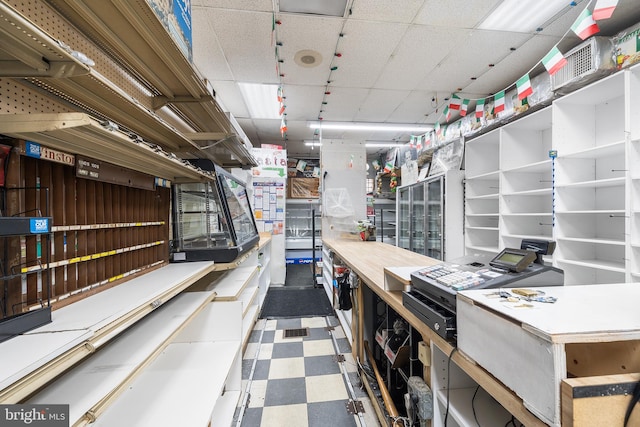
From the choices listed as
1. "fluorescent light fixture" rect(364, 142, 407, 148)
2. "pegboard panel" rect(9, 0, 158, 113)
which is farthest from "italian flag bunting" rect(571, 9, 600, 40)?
"fluorescent light fixture" rect(364, 142, 407, 148)

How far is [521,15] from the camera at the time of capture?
2570mm

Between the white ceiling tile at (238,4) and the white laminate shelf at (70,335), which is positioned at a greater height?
the white ceiling tile at (238,4)

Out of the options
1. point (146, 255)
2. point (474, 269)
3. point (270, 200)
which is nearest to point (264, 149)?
point (270, 200)

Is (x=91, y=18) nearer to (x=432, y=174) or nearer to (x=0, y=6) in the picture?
(x=0, y=6)

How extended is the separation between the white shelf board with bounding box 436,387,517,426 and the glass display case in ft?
4.86

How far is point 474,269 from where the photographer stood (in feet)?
3.51

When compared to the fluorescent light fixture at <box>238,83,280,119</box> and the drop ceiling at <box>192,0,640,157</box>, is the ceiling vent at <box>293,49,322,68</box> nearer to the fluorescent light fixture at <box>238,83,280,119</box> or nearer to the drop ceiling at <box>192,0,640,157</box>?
the drop ceiling at <box>192,0,640,157</box>

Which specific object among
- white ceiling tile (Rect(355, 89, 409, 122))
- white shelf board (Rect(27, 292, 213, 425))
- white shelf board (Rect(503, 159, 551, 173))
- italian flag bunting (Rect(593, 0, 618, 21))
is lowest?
white shelf board (Rect(27, 292, 213, 425))

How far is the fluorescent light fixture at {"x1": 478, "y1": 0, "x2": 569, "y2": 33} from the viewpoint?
7.96 feet

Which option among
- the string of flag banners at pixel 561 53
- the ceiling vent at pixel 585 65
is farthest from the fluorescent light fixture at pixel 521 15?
the ceiling vent at pixel 585 65

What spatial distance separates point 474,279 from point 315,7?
8.66 ft

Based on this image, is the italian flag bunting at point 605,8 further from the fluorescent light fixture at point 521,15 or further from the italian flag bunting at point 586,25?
the fluorescent light fixture at point 521,15

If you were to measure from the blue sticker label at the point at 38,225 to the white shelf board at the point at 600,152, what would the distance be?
354cm

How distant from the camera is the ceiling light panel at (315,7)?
94.3 inches
